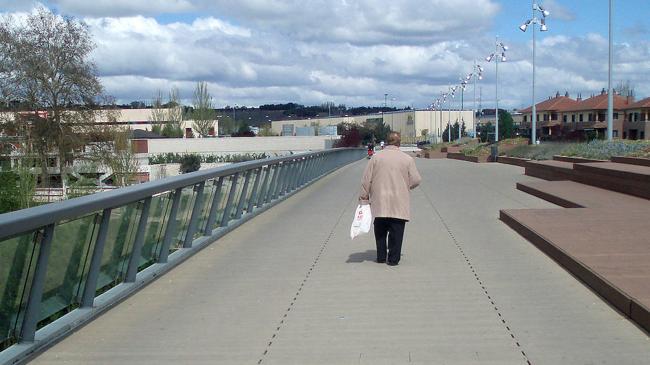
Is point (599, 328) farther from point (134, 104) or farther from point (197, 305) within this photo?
point (134, 104)

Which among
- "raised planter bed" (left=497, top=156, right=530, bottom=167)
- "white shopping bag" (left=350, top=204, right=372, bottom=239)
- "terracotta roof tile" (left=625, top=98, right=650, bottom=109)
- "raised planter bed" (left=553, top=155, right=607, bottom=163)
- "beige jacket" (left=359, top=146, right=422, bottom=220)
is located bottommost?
"raised planter bed" (left=497, top=156, right=530, bottom=167)

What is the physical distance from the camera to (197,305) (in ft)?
26.0

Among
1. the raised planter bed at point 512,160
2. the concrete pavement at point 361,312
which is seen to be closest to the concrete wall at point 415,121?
the raised planter bed at point 512,160

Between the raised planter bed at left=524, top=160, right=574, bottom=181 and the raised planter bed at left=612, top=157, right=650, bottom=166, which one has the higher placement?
the raised planter bed at left=612, top=157, right=650, bottom=166

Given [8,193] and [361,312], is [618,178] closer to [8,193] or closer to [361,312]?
[361,312]

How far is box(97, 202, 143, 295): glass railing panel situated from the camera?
7.73 metres

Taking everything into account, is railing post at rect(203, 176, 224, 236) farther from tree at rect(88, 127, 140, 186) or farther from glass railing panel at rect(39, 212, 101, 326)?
tree at rect(88, 127, 140, 186)

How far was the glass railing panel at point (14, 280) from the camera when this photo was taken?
5.62m

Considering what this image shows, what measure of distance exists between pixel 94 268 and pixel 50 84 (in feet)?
173

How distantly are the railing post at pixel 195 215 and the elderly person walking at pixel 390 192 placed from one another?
250 cm

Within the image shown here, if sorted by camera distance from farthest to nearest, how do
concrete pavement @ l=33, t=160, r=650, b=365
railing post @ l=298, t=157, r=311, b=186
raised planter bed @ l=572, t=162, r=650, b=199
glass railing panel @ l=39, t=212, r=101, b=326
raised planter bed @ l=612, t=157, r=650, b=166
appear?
railing post @ l=298, t=157, r=311, b=186
raised planter bed @ l=612, t=157, r=650, b=166
raised planter bed @ l=572, t=162, r=650, b=199
glass railing panel @ l=39, t=212, r=101, b=326
concrete pavement @ l=33, t=160, r=650, b=365

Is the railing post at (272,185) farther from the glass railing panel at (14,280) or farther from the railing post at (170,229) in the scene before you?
the glass railing panel at (14,280)

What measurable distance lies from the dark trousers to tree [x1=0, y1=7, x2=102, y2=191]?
49.6 meters

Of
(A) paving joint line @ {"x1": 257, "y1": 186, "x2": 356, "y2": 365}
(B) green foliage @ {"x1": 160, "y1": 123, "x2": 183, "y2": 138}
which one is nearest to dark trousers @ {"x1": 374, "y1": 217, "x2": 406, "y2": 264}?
(A) paving joint line @ {"x1": 257, "y1": 186, "x2": 356, "y2": 365}
